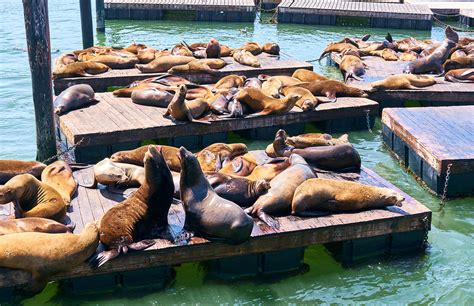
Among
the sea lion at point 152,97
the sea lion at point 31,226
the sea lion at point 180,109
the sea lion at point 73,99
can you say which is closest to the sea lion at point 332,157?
the sea lion at point 180,109

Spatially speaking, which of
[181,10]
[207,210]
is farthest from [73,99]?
[181,10]

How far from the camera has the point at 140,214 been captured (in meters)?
5.20

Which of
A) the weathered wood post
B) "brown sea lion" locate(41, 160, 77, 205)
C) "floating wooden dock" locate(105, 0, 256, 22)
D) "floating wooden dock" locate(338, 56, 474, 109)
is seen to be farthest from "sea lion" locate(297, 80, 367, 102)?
"floating wooden dock" locate(105, 0, 256, 22)

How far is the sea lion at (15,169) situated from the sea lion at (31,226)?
1212mm

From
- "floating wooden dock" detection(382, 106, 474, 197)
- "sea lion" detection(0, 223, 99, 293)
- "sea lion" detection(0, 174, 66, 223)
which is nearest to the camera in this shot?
"sea lion" detection(0, 223, 99, 293)

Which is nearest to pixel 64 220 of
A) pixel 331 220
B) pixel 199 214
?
pixel 199 214

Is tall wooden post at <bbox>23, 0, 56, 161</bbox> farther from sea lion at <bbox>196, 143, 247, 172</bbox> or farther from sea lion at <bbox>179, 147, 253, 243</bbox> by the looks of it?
sea lion at <bbox>179, 147, 253, 243</bbox>

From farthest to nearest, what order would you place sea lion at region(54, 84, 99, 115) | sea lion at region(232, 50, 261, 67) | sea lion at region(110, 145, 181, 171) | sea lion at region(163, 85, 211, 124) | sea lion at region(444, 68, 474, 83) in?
sea lion at region(232, 50, 261, 67), sea lion at region(444, 68, 474, 83), sea lion at region(54, 84, 99, 115), sea lion at region(163, 85, 211, 124), sea lion at region(110, 145, 181, 171)

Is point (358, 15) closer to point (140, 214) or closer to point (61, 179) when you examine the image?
point (61, 179)

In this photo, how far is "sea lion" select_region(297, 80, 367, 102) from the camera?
33.0ft

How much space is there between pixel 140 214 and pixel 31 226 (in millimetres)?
875

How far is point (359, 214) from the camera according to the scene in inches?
229

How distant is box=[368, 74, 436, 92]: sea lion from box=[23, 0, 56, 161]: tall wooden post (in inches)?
219

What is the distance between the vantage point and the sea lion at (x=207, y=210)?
17.1 feet
